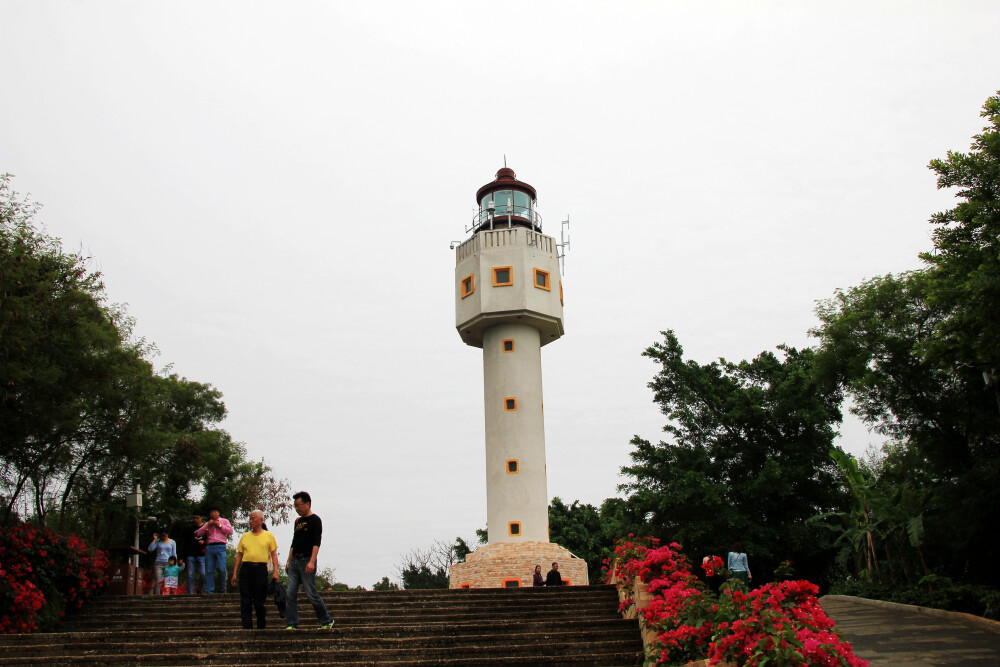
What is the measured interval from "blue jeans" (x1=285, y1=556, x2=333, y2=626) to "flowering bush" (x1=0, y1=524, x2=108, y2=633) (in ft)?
15.6

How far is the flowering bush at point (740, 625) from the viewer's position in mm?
6457

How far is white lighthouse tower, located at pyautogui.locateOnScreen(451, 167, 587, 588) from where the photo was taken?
22.8 metres

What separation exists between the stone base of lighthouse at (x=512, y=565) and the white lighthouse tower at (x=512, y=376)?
28 millimetres

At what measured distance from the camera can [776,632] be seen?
6801mm

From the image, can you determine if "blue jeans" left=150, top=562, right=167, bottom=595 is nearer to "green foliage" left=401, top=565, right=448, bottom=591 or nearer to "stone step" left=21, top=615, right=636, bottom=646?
"stone step" left=21, top=615, right=636, bottom=646

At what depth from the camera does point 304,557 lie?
9984 mm

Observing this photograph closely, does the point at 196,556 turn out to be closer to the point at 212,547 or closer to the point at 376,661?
the point at 212,547

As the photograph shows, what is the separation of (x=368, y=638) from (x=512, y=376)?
1522 centimetres

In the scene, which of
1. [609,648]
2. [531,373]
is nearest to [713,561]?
[609,648]

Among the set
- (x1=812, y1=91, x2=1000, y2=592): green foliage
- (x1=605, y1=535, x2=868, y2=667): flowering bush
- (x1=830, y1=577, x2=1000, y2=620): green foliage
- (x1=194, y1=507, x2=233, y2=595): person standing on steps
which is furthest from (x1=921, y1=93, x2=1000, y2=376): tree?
(x1=194, y1=507, x2=233, y2=595): person standing on steps

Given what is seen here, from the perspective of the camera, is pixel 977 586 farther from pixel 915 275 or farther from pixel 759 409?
pixel 759 409

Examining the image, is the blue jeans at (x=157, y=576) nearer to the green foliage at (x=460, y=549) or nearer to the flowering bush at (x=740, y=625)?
the flowering bush at (x=740, y=625)

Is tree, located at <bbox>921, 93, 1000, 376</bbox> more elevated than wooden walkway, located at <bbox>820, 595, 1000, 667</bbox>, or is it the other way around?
tree, located at <bbox>921, 93, 1000, 376</bbox>

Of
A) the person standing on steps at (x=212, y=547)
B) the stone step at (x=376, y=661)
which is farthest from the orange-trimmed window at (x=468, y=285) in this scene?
the stone step at (x=376, y=661)
